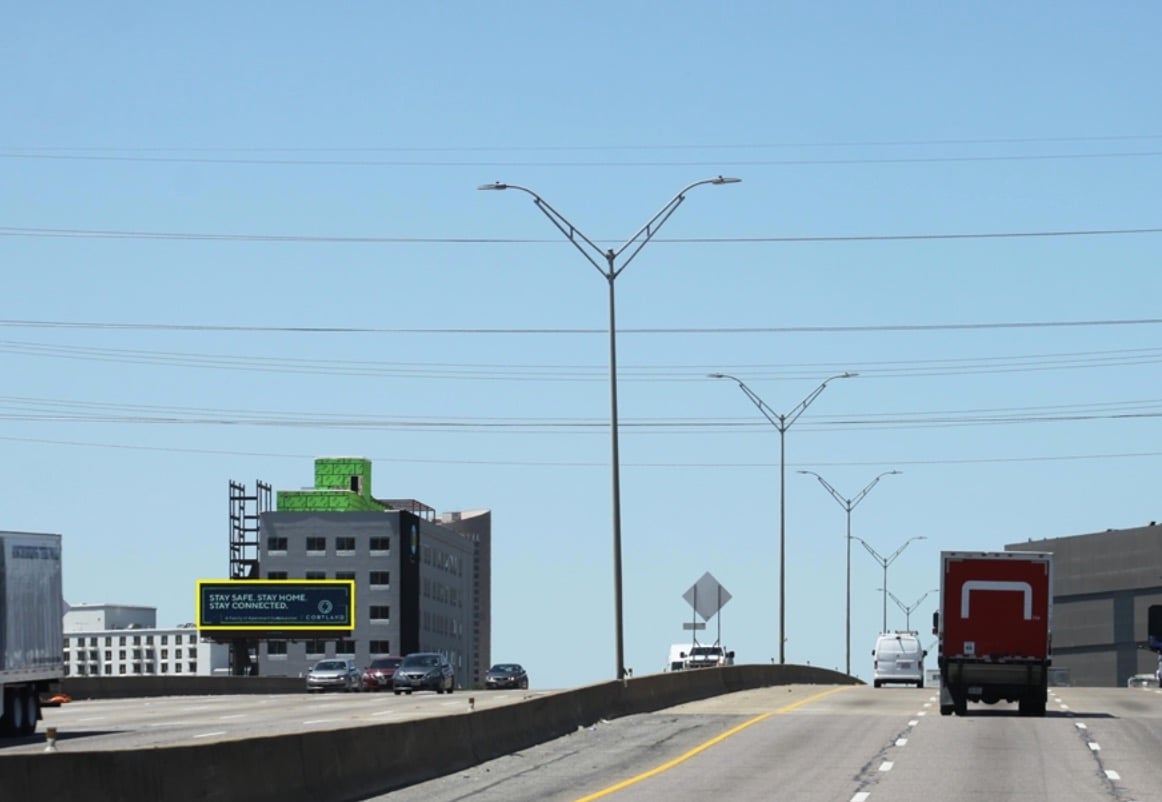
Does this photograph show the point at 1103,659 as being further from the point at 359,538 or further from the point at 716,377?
the point at 716,377

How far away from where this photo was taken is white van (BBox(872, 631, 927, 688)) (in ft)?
246

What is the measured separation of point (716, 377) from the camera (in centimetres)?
6675

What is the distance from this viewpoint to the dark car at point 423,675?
6869cm

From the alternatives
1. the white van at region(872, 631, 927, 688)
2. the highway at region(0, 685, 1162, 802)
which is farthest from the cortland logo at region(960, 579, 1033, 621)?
the white van at region(872, 631, 927, 688)

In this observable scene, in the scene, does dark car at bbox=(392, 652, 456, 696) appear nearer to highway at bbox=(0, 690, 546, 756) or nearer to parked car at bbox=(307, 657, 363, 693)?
parked car at bbox=(307, 657, 363, 693)

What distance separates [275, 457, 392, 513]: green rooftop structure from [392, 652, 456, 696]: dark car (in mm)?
114267

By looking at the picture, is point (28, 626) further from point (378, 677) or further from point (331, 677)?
point (378, 677)

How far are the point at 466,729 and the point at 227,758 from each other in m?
9.53

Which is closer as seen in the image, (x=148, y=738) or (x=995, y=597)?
(x=148, y=738)

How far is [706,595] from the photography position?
55.2 metres

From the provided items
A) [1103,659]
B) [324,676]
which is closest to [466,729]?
[324,676]

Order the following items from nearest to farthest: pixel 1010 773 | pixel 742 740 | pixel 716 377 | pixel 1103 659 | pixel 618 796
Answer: pixel 618 796, pixel 1010 773, pixel 742 740, pixel 716 377, pixel 1103 659

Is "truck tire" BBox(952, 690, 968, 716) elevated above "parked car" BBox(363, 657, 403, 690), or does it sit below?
above

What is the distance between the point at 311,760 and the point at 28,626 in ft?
57.9
